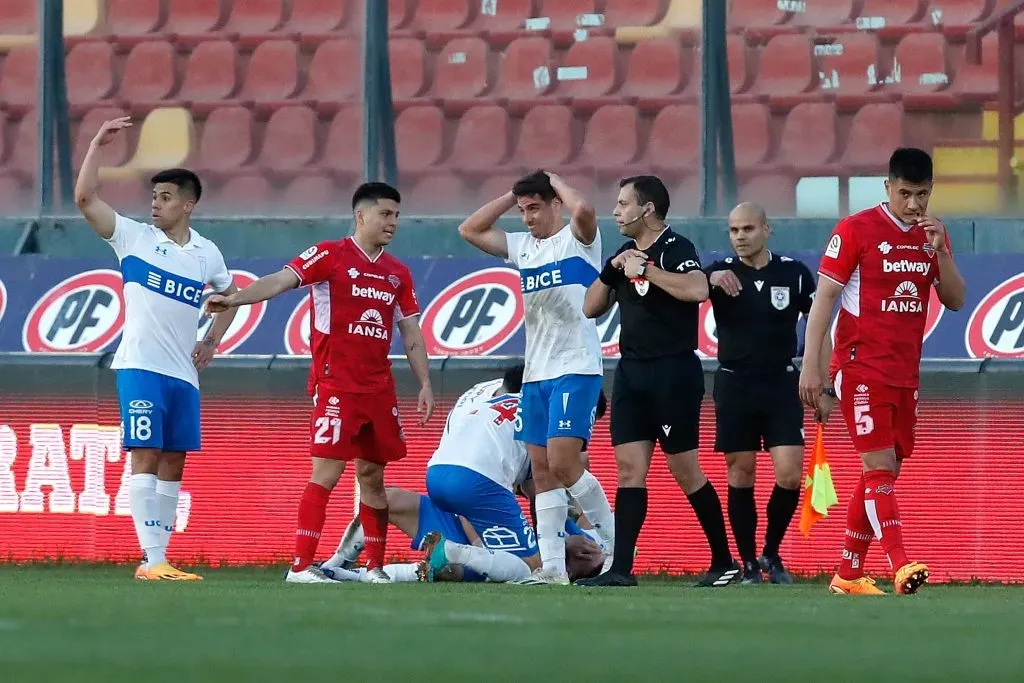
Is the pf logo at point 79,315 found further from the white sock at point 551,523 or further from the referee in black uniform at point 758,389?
the referee in black uniform at point 758,389

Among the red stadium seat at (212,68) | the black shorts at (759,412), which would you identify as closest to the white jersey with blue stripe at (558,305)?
the black shorts at (759,412)

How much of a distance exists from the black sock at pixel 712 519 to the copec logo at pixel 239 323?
3.83m

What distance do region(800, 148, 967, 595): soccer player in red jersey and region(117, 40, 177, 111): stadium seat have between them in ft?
25.1

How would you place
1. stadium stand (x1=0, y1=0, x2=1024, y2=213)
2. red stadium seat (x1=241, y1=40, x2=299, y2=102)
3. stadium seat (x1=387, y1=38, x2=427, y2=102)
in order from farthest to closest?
red stadium seat (x1=241, y1=40, x2=299, y2=102) → stadium seat (x1=387, y1=38, x2=427, y2=102) → stadium stand (x1=0, y1=0, x2=1024, y2=213)

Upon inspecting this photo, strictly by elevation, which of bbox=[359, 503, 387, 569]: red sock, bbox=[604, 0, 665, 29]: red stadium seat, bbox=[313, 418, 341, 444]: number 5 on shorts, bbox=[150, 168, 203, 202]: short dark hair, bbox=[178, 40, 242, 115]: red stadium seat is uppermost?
bbox=[604, 0, 665, 29]: red stadium seat

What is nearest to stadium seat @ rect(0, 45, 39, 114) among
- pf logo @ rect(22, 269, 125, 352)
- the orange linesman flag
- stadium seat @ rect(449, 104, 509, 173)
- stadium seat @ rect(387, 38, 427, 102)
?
pf logo @ rect(22, 269, 125, 352)

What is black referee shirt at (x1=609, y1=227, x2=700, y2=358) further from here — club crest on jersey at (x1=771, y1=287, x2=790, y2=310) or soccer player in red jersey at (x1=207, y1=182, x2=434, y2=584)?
soccer player in red jersey at (x1=207, y1=182, x2=434, y2=584)

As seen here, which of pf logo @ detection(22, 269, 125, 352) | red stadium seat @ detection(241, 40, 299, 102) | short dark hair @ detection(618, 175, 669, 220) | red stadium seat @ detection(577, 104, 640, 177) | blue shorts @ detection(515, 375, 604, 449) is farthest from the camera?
red stadium seat @ detection(241, 40, 299, 102)

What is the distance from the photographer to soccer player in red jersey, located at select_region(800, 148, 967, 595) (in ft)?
25.6

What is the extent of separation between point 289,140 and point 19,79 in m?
2.08

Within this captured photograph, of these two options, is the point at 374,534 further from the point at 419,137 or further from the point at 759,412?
the point at 419,137

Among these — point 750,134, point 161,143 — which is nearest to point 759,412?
point 750,134

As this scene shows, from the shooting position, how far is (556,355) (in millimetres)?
9109

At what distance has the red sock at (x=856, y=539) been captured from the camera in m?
7.93
